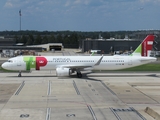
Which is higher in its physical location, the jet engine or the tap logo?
the tap logo

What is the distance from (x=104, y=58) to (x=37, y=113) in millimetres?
25973

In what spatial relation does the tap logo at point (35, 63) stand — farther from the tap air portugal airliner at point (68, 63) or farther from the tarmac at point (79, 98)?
the tarmac at point (79, 98)

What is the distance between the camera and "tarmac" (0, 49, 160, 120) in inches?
959

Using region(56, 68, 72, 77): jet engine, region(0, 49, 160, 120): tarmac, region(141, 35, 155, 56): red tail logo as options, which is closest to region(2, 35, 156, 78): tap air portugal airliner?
region(56, 68, 72, 77): jet engine

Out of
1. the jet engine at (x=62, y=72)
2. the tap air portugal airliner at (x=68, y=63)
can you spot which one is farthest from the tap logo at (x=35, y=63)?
the jet engine at (x=62, y=72)

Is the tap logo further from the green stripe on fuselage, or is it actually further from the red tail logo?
the red tail logo

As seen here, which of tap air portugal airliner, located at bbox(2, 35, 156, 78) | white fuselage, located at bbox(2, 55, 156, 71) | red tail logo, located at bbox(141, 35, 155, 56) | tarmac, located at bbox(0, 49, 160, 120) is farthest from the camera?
red tail logo, located at bbox(141, 35, 155, 56)

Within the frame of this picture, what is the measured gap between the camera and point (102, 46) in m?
140

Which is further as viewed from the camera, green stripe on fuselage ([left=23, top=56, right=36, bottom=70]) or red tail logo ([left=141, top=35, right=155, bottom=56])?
red tail logo ([left=141, top=35, right=155, bottom=56])

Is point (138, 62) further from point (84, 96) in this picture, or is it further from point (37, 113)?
point (37, 113)

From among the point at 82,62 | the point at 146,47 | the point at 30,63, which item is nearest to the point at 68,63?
the point at 82,62

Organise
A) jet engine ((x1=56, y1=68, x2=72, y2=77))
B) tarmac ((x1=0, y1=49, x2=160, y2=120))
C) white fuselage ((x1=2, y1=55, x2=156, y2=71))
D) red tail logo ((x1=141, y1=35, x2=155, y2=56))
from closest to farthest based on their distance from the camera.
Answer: tarmac ((x1=0, y1=49, x2=160, y2=120)), jet engine ((x1=56, y1=68, x2=72, y2=77)), white fuselage ((x1=2, y1=55, x2=156, y2=71)), red tail logo ((x1=141, y1=35, x2=155, y2=56))

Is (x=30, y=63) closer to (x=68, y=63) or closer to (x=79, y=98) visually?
(x=68, y=63)

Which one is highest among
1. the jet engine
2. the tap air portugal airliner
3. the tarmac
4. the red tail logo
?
the red tail logo
